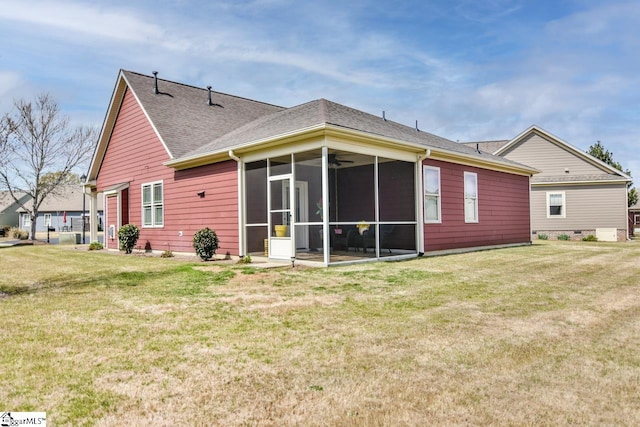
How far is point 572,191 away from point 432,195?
13147 millimetres

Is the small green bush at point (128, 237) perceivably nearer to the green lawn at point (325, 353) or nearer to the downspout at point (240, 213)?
the downspout at point (240, 213)

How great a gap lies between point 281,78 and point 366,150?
982 cm

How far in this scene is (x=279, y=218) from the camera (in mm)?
10719

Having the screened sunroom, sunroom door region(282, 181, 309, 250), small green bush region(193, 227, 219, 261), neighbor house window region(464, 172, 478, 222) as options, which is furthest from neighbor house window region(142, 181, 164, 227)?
neighbor house window region(464, 172, 478, 222)

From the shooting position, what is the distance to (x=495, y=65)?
20.9m

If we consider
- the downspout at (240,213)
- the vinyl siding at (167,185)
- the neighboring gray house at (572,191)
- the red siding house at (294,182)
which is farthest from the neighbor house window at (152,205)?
the neighboring gray house at (572,191)

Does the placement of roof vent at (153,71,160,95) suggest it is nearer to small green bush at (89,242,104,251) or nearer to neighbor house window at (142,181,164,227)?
neighbor house window at (142,181,164,227)

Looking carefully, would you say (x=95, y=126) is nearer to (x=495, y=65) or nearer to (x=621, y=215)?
(x=495, y=65)

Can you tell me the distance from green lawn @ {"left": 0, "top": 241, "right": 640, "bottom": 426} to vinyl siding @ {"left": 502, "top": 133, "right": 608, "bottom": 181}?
17.0m

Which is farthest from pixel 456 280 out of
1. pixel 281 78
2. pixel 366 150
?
pixel 281 78

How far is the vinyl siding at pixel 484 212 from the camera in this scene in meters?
12.6

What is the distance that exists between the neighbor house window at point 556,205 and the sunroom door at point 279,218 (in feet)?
53.3

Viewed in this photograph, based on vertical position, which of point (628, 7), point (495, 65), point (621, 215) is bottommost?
point (621, 215)

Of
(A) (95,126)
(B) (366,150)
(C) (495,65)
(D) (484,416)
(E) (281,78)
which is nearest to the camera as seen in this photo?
(D) (484,416)
